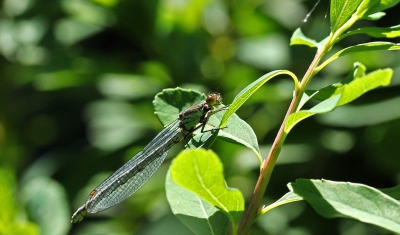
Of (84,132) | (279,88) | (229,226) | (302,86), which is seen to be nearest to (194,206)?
(229,226)

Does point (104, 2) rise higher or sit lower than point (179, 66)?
higher

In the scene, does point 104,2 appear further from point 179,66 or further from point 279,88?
point 279,88

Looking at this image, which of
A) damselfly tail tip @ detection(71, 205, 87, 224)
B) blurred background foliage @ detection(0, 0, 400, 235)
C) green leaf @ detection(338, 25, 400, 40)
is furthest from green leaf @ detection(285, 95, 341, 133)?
blurred background foliage @ detection(0, 0, 400, 235)

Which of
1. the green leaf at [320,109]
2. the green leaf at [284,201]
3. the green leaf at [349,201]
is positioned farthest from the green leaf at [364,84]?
the green leaf at [284,201]

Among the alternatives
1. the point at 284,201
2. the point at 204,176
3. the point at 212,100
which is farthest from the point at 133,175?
the point at 204,176

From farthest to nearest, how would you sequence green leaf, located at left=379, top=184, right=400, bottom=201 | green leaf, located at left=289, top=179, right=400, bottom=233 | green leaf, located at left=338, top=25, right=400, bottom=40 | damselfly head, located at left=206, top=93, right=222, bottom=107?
damselfly head, located at left=206, top=93, right=222, bottom=107 → green leaf, located at left=338, top=25, right=400, bottom=40 → green leaf, located at left=379, top=184, right=400, bottom=201 → green leaf, located at left=289, top=179, right=400, bottom=233

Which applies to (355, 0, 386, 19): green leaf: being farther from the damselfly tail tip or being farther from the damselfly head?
the damselfly tail tip

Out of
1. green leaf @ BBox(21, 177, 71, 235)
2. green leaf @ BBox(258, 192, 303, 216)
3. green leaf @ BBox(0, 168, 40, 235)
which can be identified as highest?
green leaf @ BBox(258, 192, 303, 216)
